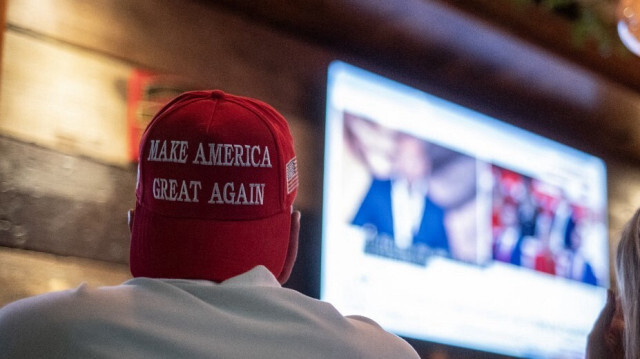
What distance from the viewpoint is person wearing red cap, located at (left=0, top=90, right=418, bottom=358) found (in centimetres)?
92

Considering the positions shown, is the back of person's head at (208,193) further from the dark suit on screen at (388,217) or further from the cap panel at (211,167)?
the dark suit on screen at (388,217)

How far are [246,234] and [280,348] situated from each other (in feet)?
0.47

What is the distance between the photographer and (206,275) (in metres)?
1.02

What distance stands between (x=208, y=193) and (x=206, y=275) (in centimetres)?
10

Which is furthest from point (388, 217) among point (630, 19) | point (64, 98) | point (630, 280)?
point (630, 280)

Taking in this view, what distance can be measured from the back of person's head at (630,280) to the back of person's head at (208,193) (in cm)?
64

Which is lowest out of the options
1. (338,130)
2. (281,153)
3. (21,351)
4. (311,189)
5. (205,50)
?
(21,351)

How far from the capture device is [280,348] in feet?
3.23

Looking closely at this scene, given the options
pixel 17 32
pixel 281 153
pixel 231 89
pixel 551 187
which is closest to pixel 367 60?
pixel 231 89

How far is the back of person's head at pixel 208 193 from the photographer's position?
1025 millimetres

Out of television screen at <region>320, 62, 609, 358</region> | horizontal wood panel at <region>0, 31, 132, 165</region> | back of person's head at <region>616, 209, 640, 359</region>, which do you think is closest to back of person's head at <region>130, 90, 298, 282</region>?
back of person's head at <region>616, 209, 640, 359</region>

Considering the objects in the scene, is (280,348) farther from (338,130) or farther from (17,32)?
(338,130)

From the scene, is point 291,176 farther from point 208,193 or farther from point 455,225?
point 455,225

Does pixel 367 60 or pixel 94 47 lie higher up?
pixel 367 60
